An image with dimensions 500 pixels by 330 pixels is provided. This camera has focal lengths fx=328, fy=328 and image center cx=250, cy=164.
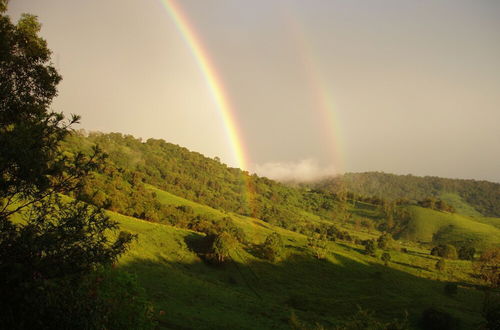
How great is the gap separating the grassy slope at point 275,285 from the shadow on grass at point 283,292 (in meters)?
0.16

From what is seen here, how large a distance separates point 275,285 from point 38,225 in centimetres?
6868

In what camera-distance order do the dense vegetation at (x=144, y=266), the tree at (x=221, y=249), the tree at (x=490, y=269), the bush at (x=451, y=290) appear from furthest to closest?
the tree at (x=490, y=269) → the bush at (x=451, y=290) → the tree at (x=221, y=249) → the dense vegetation at (x=144, y=266)

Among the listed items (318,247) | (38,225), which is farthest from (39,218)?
(318,247)

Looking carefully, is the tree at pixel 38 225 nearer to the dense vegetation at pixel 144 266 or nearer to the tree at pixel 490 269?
the dense vegetation at pixel 144 266

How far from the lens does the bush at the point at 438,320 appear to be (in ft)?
166

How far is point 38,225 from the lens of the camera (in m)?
12.2

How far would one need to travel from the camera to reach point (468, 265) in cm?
11425

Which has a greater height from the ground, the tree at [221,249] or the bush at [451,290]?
the tree at [221,249]

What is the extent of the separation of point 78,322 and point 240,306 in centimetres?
4476

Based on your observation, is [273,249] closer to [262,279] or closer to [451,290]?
[262,279]

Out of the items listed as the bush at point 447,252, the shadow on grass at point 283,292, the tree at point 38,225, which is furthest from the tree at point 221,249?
the bush at point 447,252

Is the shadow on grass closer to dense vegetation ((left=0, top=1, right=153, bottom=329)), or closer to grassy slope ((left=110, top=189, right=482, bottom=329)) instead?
grassy slope ((left=110, top=189, right=482, bottom=329))

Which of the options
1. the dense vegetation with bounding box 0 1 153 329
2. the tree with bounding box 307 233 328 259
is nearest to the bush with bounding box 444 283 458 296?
the tree with bounding box 307 233 328 259

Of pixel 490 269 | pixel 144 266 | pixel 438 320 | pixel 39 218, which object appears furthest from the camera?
pixel 490 269
